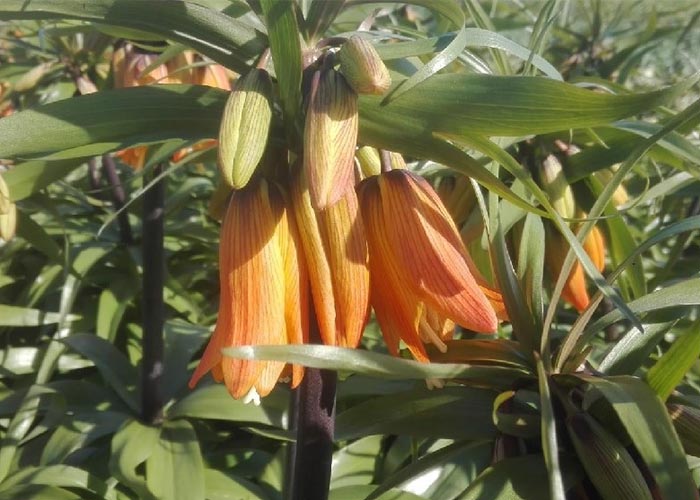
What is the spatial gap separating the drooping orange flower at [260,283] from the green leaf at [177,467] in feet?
1.23

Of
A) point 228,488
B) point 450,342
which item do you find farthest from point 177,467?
point 450,342

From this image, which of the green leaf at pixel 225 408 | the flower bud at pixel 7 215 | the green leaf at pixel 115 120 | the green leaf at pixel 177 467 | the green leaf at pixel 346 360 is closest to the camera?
the green leaf at pixel 346 360

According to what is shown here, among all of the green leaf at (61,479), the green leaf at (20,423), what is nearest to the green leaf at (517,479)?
the green leaf at (61,479)

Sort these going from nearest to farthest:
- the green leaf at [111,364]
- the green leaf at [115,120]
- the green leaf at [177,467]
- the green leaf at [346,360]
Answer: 1. the green leaf at [346,360]
2. the green leaf at [115,120]
3. the green leaf at [177,467]
4. the green leaf at [111,364]

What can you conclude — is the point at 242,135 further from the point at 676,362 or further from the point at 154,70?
the point at 154,70

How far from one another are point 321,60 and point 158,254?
0.58m

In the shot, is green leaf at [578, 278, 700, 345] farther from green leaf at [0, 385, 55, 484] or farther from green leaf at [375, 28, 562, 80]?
green leaf at [0, 385, 55, 484]

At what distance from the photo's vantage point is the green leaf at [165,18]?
1.98 ft

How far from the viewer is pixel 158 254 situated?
1.12 metres

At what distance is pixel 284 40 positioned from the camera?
0.57 meters

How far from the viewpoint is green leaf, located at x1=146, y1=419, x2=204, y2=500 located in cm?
95

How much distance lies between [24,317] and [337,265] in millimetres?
808

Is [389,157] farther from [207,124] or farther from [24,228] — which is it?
[24,228]

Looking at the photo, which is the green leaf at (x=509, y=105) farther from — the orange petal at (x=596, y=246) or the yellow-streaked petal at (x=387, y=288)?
the orange petal at (x=596, y=246)
